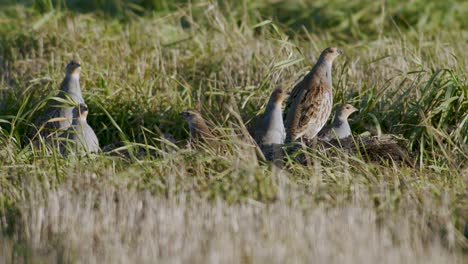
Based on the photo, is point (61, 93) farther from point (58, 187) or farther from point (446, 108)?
point (446, 108)

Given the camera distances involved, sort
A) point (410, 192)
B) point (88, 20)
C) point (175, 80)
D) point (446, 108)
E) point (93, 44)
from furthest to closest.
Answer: point (88, 20)
point (93, 44)
point (175, 80)
point (446, 108)
point (410, 192)

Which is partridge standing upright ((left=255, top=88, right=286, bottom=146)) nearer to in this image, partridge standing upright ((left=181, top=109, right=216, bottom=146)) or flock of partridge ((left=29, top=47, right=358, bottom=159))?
flock of partridge ((left=29, top=47, right=358, bottom=159))

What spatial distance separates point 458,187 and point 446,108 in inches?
52.6

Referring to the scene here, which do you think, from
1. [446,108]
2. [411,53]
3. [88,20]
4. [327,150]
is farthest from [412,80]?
[88,20]

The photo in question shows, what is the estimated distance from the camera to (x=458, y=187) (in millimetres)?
5652

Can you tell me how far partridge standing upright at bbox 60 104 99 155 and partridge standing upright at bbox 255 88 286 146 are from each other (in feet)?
3.92

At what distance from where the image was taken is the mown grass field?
4652mm

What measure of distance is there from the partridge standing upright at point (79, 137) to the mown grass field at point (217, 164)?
19cm

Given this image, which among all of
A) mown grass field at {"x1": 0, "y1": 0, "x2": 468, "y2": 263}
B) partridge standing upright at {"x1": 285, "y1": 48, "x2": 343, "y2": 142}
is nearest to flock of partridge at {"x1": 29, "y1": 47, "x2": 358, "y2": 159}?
partridge standing upright at {"x1": 285, "y1": 48, "x2": 343, "y2": 142}

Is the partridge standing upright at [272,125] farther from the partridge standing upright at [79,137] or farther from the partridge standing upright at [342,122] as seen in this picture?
the partridge standing upright at [79,137]

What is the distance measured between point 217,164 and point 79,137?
3.76 feet

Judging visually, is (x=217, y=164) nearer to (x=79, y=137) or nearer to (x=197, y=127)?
(x=197, y=127)

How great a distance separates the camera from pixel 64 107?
284 inches

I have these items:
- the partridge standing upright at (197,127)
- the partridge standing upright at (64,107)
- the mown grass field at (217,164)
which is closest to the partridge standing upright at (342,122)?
the mown grass field at (217,164)
